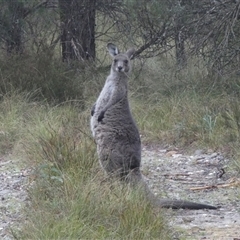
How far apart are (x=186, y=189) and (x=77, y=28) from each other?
236 inches

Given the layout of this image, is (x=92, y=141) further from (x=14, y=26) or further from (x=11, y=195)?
(x=14, y=26)

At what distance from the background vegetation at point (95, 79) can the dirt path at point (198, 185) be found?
304 millimetres

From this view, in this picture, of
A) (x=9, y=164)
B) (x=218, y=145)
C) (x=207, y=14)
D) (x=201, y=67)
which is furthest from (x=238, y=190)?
(x=201, y=67)

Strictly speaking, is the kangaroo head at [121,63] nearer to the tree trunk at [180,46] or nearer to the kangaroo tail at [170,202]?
the kangaroo tail at [170,202]

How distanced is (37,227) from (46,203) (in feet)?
2.13

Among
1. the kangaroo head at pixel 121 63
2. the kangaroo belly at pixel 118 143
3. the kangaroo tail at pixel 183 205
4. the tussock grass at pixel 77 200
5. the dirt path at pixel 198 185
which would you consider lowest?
the dirt path at pixel 198 185

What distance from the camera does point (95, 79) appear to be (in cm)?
1220

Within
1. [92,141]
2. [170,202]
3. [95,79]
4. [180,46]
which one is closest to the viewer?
[170,202]

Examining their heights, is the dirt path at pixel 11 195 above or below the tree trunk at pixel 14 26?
below

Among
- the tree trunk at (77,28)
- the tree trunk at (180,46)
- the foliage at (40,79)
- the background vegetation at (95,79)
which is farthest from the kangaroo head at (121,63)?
the tree trunk at (77,28)

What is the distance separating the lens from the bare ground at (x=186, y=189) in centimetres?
578

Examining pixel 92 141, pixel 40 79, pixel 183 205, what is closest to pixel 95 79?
pixel 40 79

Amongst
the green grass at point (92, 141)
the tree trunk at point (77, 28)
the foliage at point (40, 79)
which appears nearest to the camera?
the green grass at point (92, 141)

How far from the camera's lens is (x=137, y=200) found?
5.48 meters
